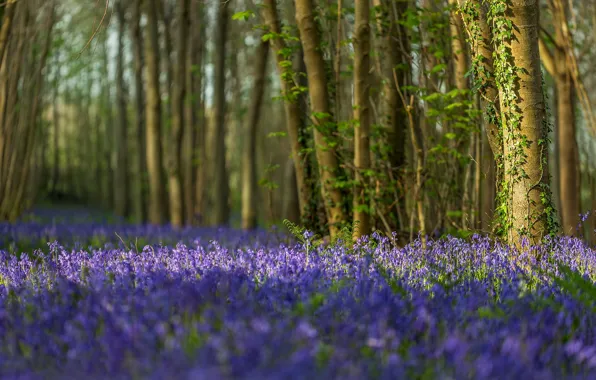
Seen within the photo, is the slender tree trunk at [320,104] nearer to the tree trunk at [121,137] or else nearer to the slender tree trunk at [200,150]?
the slender tree trunk at [200,150]

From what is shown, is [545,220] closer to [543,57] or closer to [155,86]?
[543,57]

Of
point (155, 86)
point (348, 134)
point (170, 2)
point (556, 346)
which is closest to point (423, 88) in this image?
point (348, 134)

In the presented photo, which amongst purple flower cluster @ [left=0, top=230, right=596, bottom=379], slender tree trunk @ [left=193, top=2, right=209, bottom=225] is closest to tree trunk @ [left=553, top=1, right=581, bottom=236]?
purple flower cluster @ [left=0, top=230, right=596, bottom=379]

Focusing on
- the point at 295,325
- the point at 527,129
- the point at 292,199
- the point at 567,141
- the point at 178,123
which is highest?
the point at 178,123

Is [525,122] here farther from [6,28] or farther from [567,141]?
[6,28]

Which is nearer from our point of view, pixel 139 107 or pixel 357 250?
pixel 357 250

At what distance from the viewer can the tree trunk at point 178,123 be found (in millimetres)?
14586

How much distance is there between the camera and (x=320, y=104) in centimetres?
820

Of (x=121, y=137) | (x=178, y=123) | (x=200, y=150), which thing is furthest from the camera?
(x=121, y=137)

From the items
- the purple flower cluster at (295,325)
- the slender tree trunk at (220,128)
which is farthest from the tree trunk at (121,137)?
the purple flower cluster at (295,325)

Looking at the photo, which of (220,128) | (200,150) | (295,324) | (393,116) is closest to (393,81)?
(393,116)

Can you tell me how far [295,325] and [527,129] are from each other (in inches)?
A: 156

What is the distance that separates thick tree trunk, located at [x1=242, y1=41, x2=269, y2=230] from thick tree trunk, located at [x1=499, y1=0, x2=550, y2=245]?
23.8 ft

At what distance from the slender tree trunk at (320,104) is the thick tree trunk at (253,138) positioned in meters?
4.42
